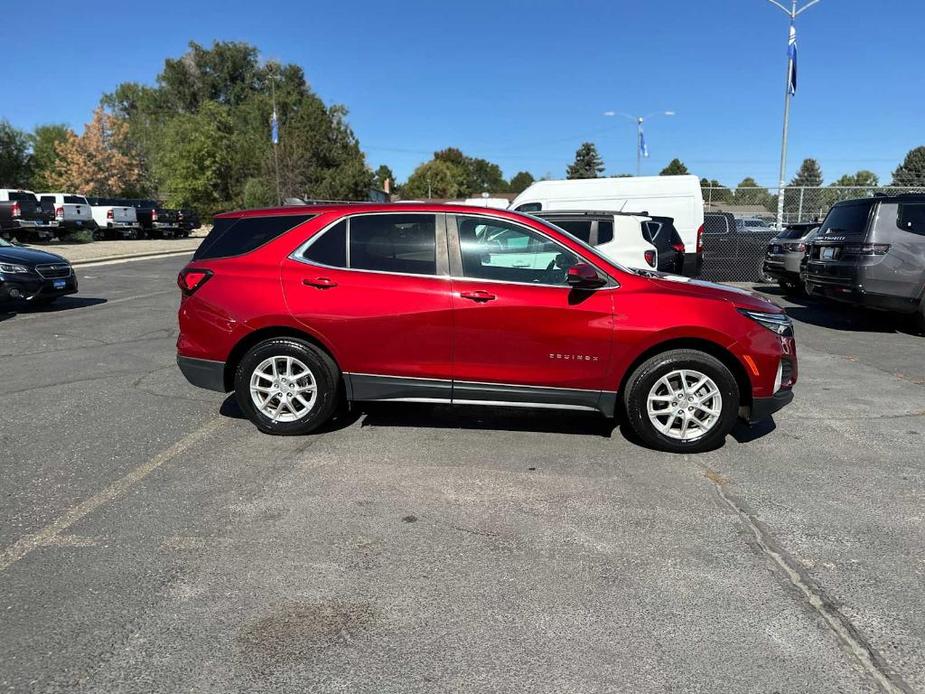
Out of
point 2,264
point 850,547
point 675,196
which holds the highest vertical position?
point 675,196

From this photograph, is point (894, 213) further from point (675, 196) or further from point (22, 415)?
point (22, 415)

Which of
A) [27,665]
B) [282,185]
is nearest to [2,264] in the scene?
[27,665]

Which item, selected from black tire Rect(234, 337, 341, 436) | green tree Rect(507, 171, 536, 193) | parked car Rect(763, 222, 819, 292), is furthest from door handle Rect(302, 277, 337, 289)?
green tree Rect(507, 171, 536, 193)

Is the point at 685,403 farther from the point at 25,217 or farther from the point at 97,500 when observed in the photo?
the point at 25,217

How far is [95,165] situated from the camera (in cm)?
5712

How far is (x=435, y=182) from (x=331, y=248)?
391 ft

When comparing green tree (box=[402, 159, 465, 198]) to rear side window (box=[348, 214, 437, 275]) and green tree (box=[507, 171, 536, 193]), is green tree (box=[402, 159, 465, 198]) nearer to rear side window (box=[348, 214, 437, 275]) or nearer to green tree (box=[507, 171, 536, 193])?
green tree (box=[507, 171, 536, 193])

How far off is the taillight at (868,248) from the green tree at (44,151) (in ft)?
197

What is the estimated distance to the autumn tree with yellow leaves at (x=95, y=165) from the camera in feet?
185

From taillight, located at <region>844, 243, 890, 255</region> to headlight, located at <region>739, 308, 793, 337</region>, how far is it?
19.0 feet

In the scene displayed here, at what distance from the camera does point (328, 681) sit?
2.46 m

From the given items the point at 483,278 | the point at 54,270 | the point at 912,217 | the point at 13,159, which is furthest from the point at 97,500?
the point at 13,159

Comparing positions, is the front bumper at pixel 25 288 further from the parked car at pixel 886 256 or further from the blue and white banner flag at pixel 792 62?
the blue and white banner flag at pixel 792 62

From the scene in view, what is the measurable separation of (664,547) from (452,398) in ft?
6.49
